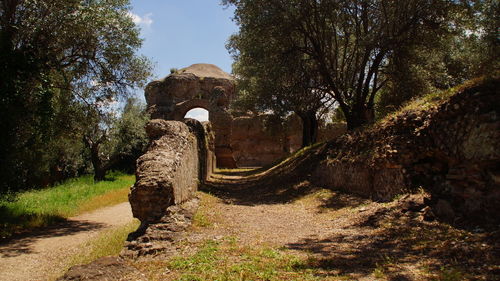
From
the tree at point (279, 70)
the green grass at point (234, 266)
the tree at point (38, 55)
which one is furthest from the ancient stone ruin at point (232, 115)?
the green grass at point (234, 266)

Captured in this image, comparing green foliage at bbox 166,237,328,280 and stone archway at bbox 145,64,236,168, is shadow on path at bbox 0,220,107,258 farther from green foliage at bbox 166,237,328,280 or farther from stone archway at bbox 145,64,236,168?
stone archway at bbox 145,64,236,168

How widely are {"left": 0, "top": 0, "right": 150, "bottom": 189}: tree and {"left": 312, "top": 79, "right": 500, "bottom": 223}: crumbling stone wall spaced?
7995mm

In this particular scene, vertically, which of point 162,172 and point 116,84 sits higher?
point 116,84

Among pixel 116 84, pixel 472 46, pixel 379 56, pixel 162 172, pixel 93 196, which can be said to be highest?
pixel 472 46

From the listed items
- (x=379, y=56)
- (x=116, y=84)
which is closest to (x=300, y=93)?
(x=379, y=56)

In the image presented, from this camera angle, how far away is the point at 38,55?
32.6 ft

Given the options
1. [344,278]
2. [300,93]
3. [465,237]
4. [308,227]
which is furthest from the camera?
[300,93]

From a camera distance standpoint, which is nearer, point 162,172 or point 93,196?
point 162,172

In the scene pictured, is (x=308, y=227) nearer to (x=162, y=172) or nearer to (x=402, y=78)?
(x=162, y=172)

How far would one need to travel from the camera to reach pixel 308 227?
7734 mm

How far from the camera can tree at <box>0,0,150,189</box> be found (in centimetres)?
943

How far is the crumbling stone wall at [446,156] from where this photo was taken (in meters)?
5.81

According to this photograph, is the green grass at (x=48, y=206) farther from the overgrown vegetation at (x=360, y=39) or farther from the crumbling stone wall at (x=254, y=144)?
the crumbling stone wall at (x=254, y=144)

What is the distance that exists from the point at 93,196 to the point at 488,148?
13785 mm
